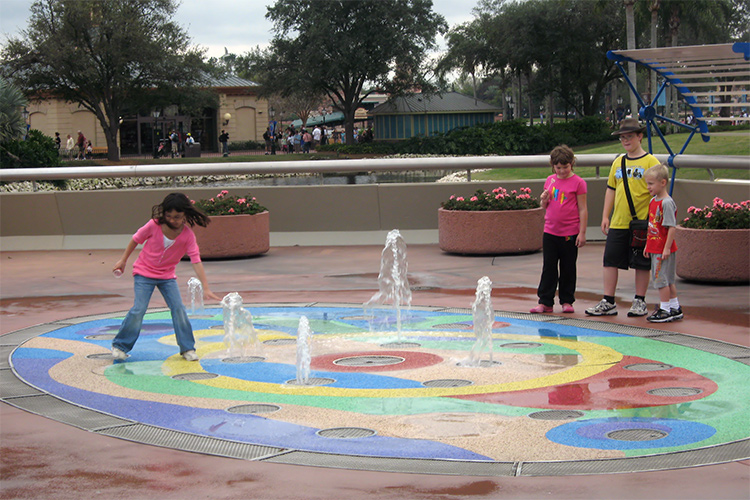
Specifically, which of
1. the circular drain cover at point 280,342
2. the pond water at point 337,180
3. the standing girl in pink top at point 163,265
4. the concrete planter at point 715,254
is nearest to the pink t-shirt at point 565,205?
the concrete planter at point 715,254

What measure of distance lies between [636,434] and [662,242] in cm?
362

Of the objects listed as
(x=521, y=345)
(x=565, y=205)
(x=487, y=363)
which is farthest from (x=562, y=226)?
(x=487, y=363)

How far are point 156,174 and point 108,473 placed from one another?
997cm

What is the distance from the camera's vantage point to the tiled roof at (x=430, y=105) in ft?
238

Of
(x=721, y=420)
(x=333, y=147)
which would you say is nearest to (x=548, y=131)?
(x=333, y=147)

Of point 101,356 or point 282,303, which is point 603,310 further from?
point 101,356

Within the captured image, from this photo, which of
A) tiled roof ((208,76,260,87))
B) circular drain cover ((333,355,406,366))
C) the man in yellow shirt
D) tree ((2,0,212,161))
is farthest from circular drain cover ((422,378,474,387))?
tiled roof ((208,76,260,87))

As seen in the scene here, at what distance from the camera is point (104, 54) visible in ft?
191

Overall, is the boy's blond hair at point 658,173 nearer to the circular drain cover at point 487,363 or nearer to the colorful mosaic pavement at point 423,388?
the colorful mosaic pavement at point 423,388

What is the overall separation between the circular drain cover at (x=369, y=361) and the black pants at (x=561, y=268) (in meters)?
2.37

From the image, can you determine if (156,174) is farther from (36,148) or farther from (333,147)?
(333,147)

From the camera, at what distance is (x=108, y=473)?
4672mm

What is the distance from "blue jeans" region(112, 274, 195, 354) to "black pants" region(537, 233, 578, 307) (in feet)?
12.2

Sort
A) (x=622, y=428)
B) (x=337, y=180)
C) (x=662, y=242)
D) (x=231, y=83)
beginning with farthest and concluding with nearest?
(x=231, y=83)
(x=337, y=180)
(x=662, y=242)
(x=622, y=428)
